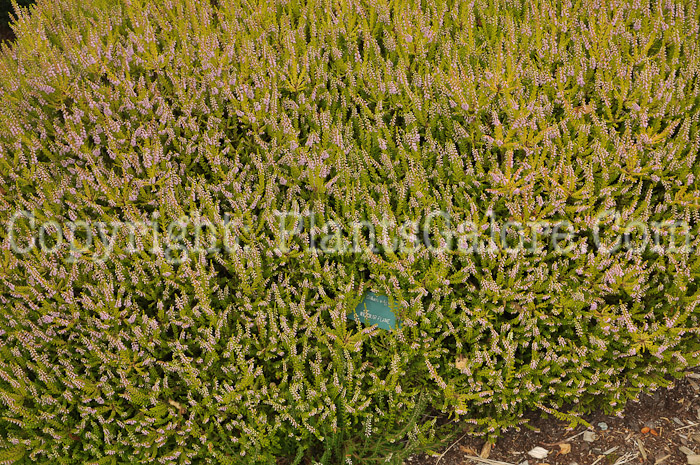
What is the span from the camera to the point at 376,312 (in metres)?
2.72

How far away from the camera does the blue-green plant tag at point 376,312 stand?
8.83 ft

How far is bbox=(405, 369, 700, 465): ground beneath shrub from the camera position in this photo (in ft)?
9.04

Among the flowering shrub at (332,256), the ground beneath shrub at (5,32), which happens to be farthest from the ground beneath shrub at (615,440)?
the ground beneath shrub at (5,32)

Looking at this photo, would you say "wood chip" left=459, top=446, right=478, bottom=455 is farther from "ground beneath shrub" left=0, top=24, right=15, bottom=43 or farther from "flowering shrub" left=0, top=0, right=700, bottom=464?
"ground beneath shrub" left=0, top=24, right=15, bottom=43

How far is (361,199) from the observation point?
2758 millimetres

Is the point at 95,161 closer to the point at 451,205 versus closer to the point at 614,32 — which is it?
the point at 451,205

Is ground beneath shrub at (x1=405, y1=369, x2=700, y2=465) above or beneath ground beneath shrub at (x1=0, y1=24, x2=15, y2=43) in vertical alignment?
beneath

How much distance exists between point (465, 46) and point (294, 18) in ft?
3.77

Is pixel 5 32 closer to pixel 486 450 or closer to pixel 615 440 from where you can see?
pixel 486 450

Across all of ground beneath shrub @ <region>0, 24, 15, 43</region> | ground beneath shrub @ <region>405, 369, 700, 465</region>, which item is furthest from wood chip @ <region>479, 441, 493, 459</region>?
ground beneath shrub @ <region>0, 24, 15, 43</region>

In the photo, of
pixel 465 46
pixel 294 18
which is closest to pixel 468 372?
pixel 465 46

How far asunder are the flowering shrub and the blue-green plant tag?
0.05 m

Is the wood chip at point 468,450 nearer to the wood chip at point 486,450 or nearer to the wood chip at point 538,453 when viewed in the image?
the wood chip at point 486,450

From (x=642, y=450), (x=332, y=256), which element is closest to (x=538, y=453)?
(x=642, y=450)
